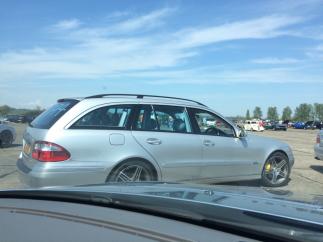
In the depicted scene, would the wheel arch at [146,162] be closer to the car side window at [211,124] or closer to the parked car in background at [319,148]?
the car side window at [211,124]

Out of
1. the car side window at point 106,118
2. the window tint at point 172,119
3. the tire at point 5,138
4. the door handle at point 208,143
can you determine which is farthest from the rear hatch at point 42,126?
the tire at point 5,138

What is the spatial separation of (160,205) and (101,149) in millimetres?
5374

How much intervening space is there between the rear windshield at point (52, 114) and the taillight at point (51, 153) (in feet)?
0.98

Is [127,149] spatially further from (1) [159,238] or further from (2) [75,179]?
(1) [159,238]

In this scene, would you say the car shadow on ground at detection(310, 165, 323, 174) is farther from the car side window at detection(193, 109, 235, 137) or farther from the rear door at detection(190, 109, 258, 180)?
the car side window at detection(193, 109, 235, 137)

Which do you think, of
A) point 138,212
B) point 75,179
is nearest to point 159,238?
point 138,212

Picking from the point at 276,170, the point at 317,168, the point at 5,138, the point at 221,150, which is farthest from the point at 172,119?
the point at 5,138

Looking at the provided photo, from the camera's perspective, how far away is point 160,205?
2.13 meters

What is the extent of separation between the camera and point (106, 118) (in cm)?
771

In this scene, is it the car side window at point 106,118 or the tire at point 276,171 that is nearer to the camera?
the car side window at point 106,118

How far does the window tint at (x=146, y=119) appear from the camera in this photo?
7.96 metres

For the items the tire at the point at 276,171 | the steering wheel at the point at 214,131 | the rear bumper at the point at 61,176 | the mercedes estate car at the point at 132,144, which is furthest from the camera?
the tire at the point at 276,171

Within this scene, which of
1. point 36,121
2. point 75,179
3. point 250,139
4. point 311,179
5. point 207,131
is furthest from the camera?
point 311,179

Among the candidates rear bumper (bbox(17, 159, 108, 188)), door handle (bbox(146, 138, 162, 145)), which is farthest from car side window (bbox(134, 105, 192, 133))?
rear bumper (bbox(17, 159, 108, 188))
